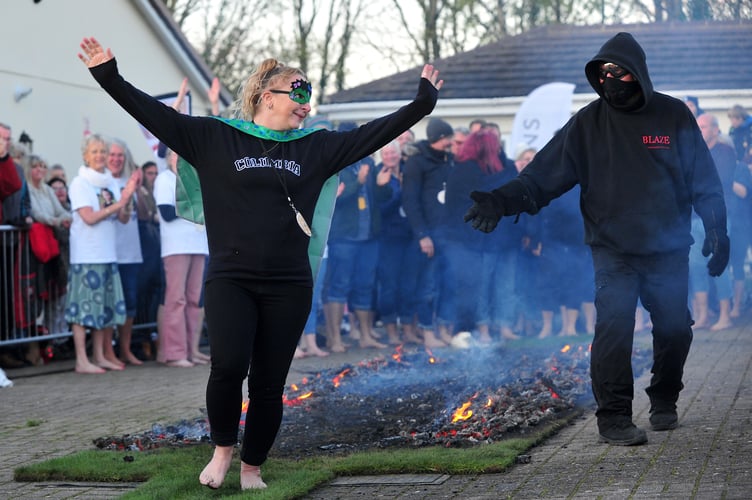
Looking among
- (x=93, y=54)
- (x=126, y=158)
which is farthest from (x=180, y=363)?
(x=93, y=54)

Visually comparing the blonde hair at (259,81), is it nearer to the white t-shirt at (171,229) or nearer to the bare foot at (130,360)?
the white t-shirt at (171,229)

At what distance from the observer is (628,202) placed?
21.4ft

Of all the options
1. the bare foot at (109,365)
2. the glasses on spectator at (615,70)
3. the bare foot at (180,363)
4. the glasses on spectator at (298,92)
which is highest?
the glasses on spectator at (615,70)

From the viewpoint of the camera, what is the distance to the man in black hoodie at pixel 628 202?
6.45 metres

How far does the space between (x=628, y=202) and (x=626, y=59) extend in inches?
31.8

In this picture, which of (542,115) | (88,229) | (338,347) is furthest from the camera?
(542,115)

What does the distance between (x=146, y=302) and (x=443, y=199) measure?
11.8 feet

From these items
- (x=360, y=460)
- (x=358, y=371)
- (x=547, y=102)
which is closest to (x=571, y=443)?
A: (x=360, y=460)

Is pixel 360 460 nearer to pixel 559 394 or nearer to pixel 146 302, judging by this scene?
pixel 559 394

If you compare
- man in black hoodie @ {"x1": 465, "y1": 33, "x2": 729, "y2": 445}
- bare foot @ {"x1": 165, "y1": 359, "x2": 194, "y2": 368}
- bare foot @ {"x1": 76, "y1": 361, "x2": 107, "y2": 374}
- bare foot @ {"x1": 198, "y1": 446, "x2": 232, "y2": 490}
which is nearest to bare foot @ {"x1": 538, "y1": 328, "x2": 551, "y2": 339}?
bare foot @ {"x1": 165, "y1": 359, "x2": 194, "y2": 368}

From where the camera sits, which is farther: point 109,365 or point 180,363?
point 180,363

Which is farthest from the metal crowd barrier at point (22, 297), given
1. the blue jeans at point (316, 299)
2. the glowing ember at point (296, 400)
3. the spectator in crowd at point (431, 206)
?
the glowing ember at point (296, 400)

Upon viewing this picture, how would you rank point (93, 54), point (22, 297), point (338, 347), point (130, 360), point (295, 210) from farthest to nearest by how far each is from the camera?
point (338, 347)
point (130, 360)
point (22, 297)
point (295, 210)
point (93, 54)

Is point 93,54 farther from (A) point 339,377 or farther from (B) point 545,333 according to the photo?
(B) point 545,333
